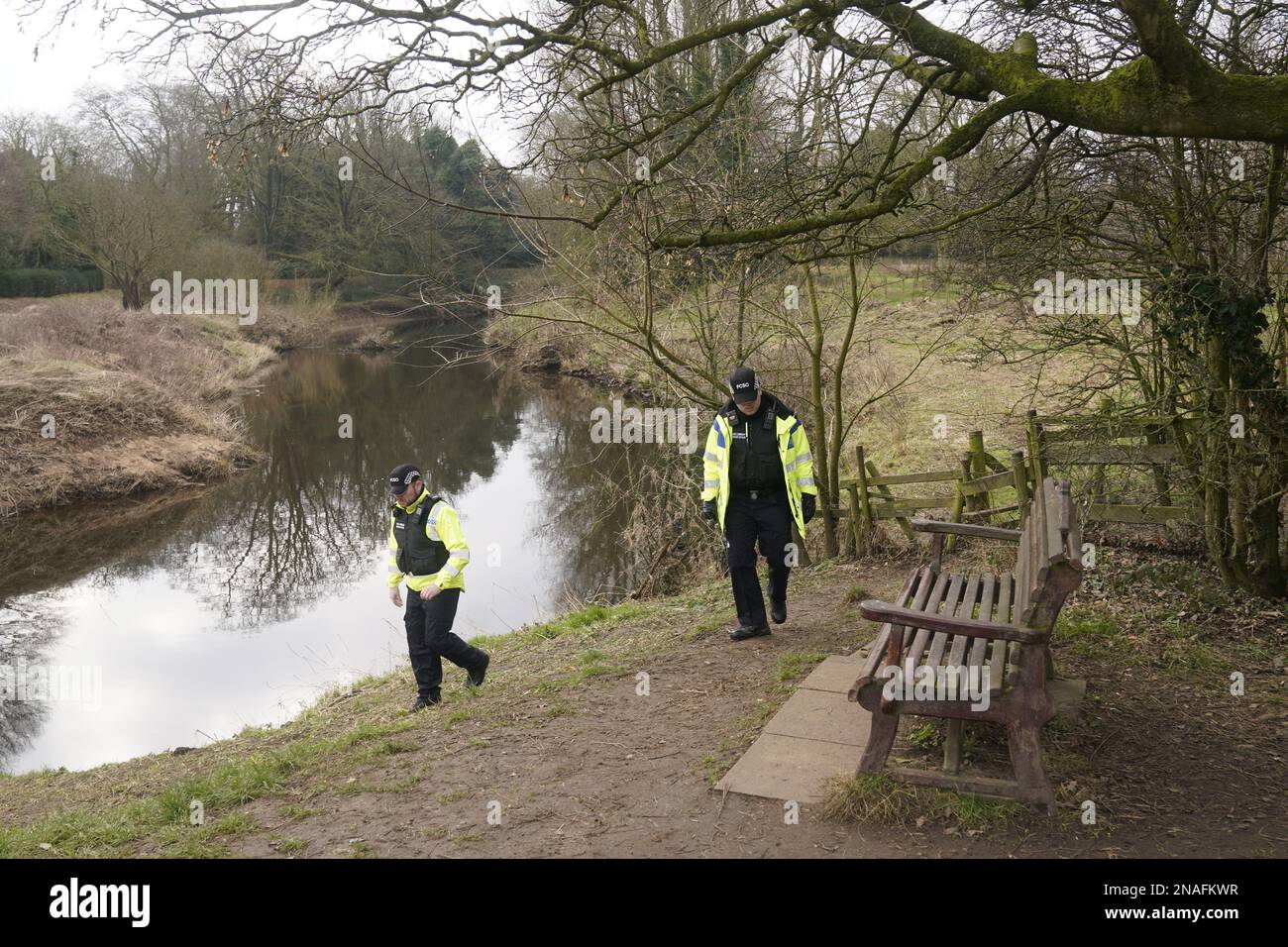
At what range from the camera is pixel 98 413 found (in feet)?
78.8

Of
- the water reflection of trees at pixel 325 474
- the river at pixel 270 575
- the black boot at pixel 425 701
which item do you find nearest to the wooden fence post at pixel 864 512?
the river at pixel 270 575

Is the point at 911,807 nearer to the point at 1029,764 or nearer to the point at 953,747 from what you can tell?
the point at 953,747

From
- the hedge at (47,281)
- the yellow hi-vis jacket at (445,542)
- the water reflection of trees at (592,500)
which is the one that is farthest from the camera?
the hedge at (47,281)

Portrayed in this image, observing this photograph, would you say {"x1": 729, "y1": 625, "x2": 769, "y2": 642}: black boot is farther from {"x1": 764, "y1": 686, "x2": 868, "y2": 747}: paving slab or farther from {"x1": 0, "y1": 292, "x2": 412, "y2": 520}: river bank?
{"x1": 0, "y1": 292, "x2": 412, "y2": 520}: river bank

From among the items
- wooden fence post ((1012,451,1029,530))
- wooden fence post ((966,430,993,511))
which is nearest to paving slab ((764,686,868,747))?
wooden fence post ((1012,451,1029,530))

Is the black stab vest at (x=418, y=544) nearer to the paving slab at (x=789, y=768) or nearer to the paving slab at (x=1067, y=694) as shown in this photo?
the paving slab at (x=789, y=768)

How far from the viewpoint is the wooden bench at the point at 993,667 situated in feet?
14.1

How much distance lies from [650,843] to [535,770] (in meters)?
1.24

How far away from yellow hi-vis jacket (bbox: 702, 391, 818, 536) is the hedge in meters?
46.1

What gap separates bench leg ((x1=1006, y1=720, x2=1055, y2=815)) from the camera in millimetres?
4445

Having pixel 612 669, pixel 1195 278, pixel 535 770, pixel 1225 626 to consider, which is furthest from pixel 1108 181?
pixel 535 770

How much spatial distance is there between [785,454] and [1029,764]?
3.37 m

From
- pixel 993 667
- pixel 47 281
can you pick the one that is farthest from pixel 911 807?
pixel 47 281

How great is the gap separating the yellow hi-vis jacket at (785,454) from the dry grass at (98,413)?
60.1 feet
